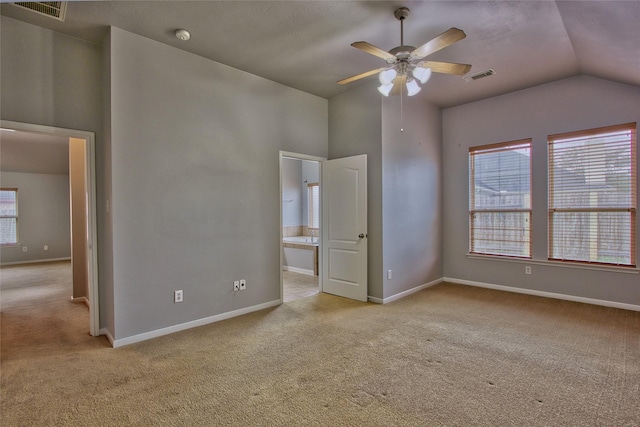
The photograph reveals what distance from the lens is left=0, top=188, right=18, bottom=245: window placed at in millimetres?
8102

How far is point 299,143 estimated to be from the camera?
4648 millimetres

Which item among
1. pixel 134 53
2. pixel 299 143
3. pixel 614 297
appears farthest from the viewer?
pixel 299 143

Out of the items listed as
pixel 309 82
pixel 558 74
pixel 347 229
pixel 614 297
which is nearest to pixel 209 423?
pixel 347 229

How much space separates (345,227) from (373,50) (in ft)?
8.62

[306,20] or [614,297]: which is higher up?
[306,20]

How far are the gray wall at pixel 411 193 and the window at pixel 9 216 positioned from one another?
9.44 meters

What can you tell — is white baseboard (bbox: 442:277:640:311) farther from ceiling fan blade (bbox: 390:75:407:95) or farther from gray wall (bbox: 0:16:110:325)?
gray wall (bbox: 0:16:110:325)

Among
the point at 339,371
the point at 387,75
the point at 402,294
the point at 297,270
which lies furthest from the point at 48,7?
the point at 297,270

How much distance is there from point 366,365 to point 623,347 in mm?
2429

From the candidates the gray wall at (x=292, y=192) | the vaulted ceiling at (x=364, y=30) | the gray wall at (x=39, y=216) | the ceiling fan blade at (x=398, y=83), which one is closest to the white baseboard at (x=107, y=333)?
the vaulted ceiling at (x=364, y=30)

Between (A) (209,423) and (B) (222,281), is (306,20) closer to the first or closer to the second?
(B) (222,281)

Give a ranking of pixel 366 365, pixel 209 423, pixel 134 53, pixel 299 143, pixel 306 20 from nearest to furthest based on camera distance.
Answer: pixel 209 423, pixel 366 365, pixel 306 20, pixel 134 53, pixel 299 143

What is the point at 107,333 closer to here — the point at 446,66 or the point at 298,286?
the point at 298,286

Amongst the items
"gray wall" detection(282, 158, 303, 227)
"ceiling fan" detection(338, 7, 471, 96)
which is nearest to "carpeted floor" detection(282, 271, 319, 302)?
"gray wall" detection(282, 158, 303, 227)
